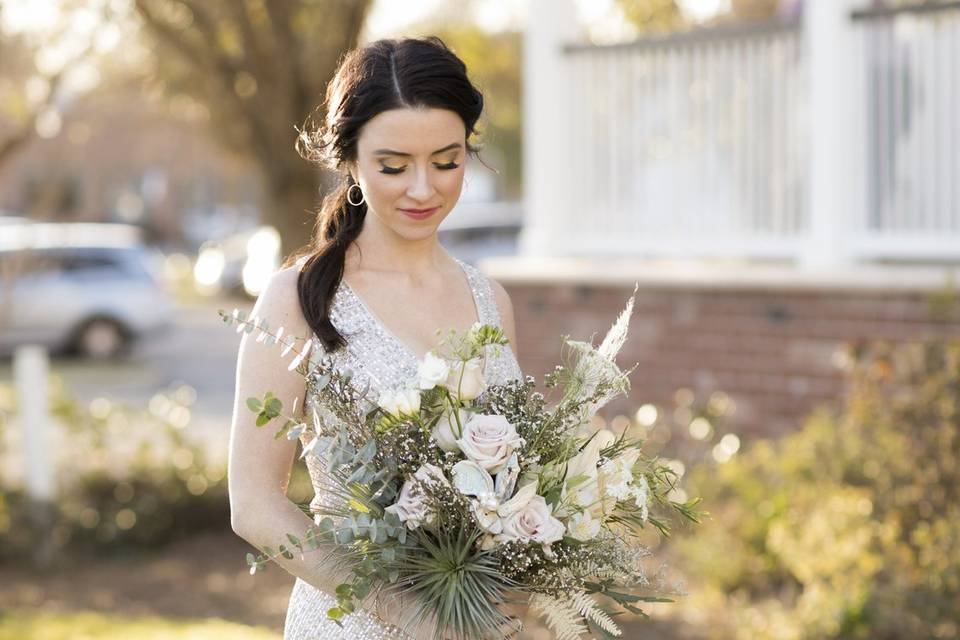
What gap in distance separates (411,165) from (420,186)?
47mm

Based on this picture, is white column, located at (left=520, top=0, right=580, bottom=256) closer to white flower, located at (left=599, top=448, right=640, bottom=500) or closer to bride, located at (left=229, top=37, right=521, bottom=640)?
A: bride, located at (left=229, top=37, right=521, bottom=640)

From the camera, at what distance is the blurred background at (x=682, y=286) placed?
5.84 m

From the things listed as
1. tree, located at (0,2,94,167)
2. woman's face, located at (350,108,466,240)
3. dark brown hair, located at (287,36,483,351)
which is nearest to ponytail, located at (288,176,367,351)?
dark brown hair, located at (287,36,483,351)

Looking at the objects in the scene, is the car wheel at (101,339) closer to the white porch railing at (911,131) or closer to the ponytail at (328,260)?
the white porch railing at (911,131)

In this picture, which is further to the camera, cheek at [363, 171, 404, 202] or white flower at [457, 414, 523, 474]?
cheek at [363, 171, 404, 202]

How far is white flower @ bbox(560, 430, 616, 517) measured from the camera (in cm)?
235

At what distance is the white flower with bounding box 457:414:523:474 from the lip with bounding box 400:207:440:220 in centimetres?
52

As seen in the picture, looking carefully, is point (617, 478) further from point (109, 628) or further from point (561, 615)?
point (109, 628)

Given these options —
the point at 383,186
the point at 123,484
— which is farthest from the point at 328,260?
the point at 123,484

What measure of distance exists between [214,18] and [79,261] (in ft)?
39.0

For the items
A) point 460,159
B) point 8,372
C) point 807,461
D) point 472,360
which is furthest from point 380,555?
point 8,372

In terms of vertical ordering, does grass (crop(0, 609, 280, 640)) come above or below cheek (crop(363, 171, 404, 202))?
below

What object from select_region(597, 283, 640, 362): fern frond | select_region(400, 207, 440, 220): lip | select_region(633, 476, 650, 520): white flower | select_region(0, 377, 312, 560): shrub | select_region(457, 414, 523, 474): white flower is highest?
select_region(400, 207, 440, 220): lip

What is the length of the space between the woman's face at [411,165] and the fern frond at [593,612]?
0.79 meters
